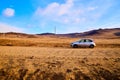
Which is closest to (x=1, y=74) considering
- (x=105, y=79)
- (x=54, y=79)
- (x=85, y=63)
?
(x=54, y=79)

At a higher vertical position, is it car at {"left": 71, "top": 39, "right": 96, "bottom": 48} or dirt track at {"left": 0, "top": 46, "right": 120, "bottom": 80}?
car at {"left": 71, "top": 39, "right": 96, "bottom": 48}

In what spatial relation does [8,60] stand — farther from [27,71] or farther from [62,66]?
[62,66]

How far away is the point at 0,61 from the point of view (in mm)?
13195

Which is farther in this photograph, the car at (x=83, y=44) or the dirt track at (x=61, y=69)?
the car at (x=83, y=44)

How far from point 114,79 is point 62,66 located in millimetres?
3303

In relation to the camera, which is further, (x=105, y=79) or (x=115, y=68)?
(x=115, y=68)

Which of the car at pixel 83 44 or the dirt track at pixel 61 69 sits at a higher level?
the car at pixel 83 44

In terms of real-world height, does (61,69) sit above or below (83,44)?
below

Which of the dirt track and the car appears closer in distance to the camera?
the dirt track

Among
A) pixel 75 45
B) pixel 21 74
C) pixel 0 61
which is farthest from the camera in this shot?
pixel 75 45

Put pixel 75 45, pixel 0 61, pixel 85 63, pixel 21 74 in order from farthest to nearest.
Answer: pixel 75 45 → pixel 0 61 → pixel 85 63 → pixel 21 74

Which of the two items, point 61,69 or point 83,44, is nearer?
point 61,69

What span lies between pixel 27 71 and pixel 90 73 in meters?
3.96

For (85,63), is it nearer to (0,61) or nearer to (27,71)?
(27,71)
